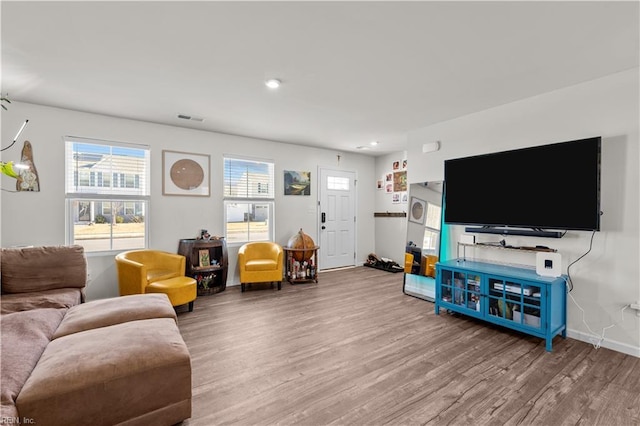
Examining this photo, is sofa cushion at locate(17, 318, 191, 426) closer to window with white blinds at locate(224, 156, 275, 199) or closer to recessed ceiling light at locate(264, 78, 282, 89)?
recessed ceiling light at locate(264, 78, 282, 89)

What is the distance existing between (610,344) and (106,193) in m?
5.75

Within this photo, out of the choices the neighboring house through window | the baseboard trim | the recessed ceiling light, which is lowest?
the baseboard trim

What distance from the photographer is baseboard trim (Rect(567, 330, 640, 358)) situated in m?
2.50

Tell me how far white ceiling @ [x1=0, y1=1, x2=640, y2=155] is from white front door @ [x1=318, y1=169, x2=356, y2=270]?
2.45m

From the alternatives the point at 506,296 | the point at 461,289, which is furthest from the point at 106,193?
the point at 506,296

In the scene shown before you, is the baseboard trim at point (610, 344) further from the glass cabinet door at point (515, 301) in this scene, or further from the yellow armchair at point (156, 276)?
the yellow armchair at point (156, 276)

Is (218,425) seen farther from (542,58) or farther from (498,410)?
(542,58)

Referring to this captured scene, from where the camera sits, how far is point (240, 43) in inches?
86.6

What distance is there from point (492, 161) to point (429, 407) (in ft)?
8.48

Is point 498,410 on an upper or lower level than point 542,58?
lower

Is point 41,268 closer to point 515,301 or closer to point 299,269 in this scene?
point 299,269

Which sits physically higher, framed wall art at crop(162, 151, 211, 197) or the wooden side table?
framed wall art at crop(162, 151, 211, 197)

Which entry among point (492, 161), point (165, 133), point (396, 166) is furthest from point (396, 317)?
point (165, 133)

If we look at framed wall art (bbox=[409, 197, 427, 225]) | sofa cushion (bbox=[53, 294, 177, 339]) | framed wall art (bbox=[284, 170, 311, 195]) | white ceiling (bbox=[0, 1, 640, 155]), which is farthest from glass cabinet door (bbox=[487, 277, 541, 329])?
framed wall art (bbox=[284, 170, 311, 195])
